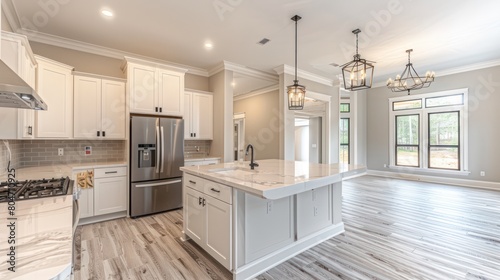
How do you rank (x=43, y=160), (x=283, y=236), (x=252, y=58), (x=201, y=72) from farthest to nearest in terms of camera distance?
(x=201, y=72) < (x=252, y=58) < (x=43, y=160) < (x=283, y=236)

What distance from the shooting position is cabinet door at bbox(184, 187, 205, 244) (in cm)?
248

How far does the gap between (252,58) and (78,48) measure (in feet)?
9.97

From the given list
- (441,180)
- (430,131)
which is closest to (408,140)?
(430,131)

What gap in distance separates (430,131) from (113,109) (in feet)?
26.1

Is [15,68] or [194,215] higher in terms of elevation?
[15,68]

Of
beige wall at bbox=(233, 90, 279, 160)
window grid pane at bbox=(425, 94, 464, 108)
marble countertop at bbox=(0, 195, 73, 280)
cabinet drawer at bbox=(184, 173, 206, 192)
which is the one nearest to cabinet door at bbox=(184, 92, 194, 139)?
cabinet drawer at bbox=(184, 173, 206, 192)

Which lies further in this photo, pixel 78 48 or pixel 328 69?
pixel 328 69

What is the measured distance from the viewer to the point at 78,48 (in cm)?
376

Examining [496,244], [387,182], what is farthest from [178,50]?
[387,182]

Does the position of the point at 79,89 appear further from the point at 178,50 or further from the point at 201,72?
the point at 201,72

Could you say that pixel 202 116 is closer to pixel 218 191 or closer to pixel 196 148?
pixel 196 148

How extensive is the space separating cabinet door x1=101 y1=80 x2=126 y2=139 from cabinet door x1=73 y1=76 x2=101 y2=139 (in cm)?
8

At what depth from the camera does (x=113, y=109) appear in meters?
3.80

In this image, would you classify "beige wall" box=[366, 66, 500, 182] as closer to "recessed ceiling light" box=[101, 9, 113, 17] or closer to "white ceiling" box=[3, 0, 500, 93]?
"white ceiling" box=[3, 0, 500, 93]
